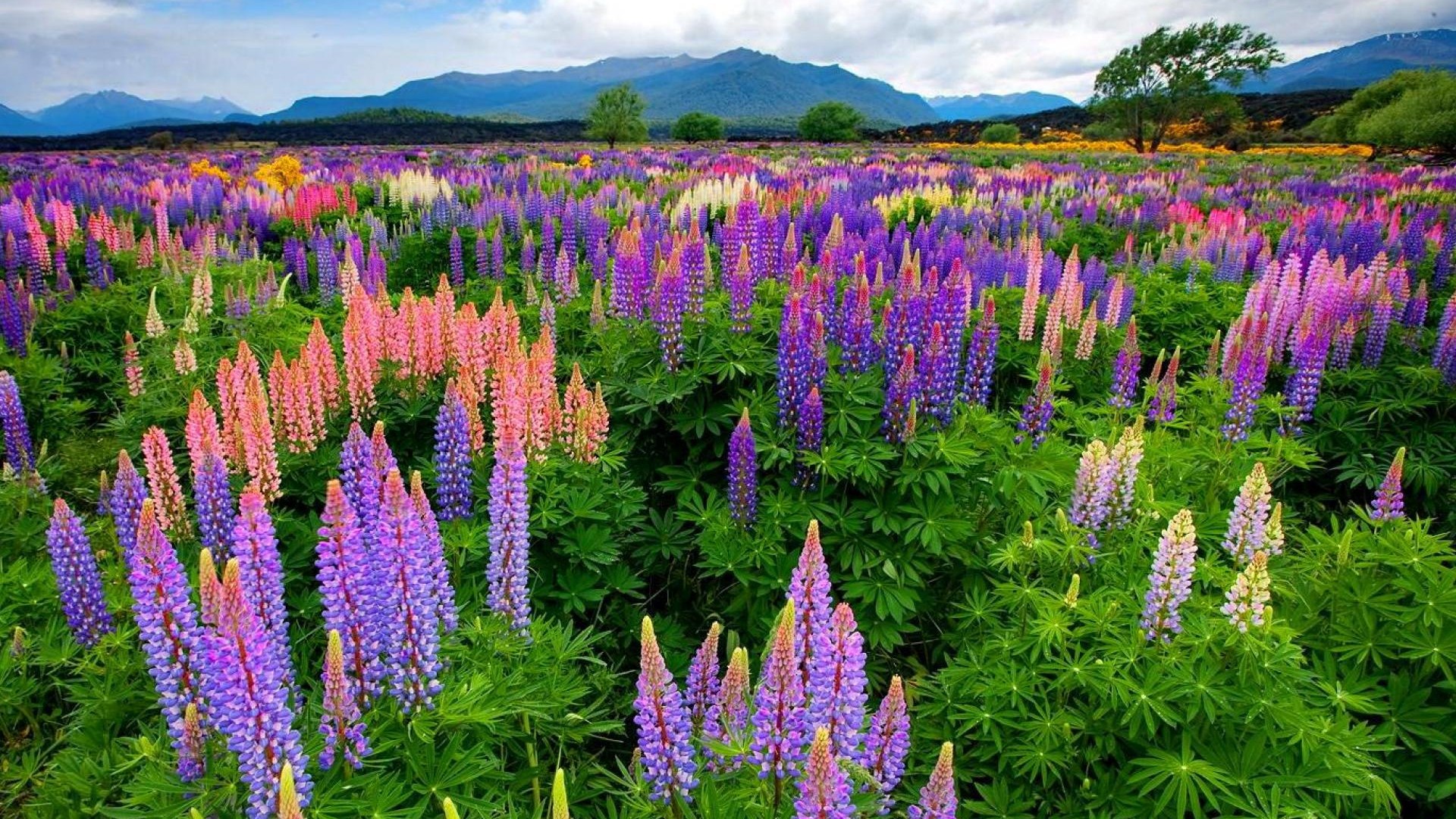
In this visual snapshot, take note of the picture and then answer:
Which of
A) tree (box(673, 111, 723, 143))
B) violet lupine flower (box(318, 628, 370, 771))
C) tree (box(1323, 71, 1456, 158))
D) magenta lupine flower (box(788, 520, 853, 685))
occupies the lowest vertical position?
violet lupine flower (box(318, 628, 370, 771))

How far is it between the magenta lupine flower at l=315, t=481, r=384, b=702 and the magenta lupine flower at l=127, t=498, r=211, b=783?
1.12ft

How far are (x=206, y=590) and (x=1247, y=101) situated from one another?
3322 inches

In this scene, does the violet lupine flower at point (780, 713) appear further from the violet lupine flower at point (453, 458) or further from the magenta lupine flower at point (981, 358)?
the magenta lupine flower at point (981, 358)

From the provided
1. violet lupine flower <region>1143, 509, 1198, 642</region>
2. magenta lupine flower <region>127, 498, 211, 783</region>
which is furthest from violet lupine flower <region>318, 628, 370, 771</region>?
violet lupine flower <region>1143, 509, 1198, 642</region>

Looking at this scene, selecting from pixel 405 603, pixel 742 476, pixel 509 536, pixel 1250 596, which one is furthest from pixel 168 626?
pixel 1250 596

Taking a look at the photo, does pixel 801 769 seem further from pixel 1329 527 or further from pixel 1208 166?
pixel 1208 166

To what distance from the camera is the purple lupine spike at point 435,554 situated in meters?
2.43

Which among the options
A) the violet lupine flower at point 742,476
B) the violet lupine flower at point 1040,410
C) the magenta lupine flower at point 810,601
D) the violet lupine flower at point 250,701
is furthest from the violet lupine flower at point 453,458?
the violet lupine flower at point 1040,410

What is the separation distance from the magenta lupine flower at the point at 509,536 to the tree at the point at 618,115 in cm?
4351

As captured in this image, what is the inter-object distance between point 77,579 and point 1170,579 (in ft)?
12.7

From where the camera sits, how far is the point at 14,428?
4.36m

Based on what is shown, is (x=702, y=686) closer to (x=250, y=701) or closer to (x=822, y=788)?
(x=822, y=788)

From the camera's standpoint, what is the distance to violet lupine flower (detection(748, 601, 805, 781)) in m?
1.99

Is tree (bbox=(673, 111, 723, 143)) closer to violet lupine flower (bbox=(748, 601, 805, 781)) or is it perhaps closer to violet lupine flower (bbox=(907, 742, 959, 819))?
violet lupine flower (bbox=(748, 601, 805, 781))
